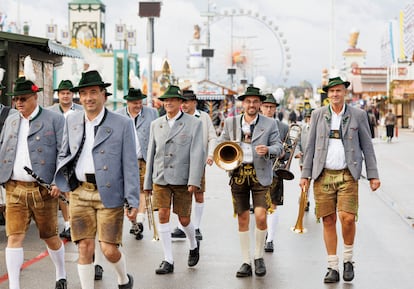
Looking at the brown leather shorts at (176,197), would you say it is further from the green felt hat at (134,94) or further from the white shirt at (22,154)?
the green felt hat at (134,94)

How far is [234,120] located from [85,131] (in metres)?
2.14

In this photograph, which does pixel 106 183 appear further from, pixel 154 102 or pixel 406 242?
pixel 154 102

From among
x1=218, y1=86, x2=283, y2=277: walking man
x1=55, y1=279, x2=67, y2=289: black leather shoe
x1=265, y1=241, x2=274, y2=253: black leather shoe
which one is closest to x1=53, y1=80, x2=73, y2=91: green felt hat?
x1=218, y1=86, x2=283, y2=277: walking man

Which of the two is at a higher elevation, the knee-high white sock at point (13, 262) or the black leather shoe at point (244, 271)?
the knee-high white sock at point (13, 262)

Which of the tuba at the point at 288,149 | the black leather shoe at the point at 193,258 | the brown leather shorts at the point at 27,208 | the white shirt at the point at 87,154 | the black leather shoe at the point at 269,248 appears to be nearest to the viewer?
the white shirt at the point at 87,154

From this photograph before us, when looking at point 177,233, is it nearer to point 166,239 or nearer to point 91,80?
point 166,239

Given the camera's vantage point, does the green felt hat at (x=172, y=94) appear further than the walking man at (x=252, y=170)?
Yes

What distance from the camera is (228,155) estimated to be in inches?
289

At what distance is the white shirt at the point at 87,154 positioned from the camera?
18.8ft

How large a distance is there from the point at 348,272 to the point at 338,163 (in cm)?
102

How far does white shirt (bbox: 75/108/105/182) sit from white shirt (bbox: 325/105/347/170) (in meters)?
2.29

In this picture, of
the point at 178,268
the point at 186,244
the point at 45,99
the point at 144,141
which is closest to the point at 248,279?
the point at 178,268

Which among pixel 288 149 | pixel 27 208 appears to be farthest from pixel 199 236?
pixel 27 208

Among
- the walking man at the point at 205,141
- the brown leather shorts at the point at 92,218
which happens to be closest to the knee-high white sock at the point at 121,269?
the brown leather shorts at the point at 92,218
